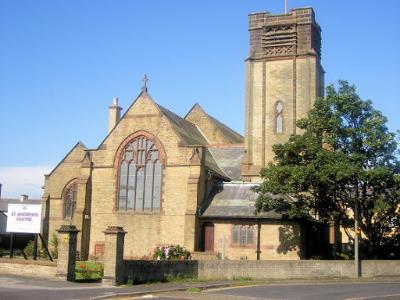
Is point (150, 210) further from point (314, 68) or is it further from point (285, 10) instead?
point (285, 10)

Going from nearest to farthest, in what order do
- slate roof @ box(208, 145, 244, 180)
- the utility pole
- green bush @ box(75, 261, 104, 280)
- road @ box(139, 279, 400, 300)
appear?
road @ box(139, 279, 400, 300) → green bush @ box(75, 261, 104, 280) → the utility pole → slate roof @ box(208, 145, 244, 180)

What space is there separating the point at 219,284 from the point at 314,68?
20839 mm

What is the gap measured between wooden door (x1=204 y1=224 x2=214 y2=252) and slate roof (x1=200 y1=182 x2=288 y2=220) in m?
0.92

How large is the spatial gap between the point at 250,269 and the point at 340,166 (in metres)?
7.46

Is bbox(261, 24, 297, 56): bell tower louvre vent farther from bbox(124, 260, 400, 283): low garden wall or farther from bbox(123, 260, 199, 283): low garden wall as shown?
bbox(123, 260, 199, 283): low garden wall

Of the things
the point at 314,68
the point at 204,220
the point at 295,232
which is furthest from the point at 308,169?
the point at 314,68

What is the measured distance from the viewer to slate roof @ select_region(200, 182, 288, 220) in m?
35.3

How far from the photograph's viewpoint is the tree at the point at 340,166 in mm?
30844

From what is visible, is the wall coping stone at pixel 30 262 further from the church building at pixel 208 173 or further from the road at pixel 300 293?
the church building at pixel 208 173

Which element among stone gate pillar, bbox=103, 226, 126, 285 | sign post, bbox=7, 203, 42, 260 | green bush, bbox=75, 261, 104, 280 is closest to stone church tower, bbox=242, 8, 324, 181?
green bush, bbox=75, 261, 104, 280

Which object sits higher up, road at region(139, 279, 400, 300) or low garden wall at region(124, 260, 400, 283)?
low garden wall at region(124, 260, 400, 283)

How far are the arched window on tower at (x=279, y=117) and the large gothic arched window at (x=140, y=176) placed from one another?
9293 millimetres

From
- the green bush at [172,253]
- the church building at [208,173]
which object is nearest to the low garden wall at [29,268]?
the green bush at [172,253]

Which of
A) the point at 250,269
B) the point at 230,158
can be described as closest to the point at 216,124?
the point at 230,158
